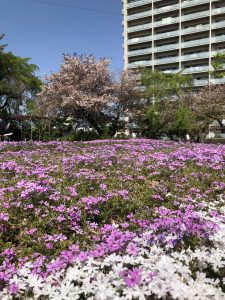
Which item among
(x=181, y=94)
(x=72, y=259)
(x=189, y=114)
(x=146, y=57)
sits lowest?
(x=72, y=259)

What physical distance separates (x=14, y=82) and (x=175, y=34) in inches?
1459

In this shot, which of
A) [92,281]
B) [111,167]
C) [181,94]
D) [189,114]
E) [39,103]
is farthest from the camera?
[39,103]

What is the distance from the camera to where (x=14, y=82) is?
41531 millimetres

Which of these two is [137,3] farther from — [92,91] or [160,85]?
[92,91]

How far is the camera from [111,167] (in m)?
7.49

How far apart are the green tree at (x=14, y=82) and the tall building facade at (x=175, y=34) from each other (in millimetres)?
24870

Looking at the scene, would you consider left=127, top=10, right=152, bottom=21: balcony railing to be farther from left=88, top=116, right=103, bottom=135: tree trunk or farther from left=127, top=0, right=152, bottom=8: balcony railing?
left=88, top=116, right=103, bottom=135: tree trunk

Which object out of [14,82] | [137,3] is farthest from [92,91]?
[137,3]

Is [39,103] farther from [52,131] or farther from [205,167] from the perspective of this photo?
[205,167]

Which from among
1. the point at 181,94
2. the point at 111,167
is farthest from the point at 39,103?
the point at 111,167

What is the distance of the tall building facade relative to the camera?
63.3m

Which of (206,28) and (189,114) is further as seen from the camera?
(206,28)

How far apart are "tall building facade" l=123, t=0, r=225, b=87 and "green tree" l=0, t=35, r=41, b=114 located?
24.9 meters

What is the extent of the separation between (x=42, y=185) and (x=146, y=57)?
6945 centimetres
